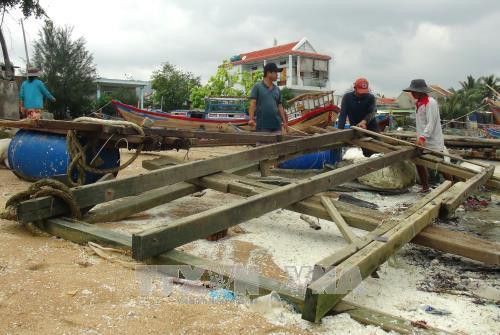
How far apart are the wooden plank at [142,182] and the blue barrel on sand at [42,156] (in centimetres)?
142

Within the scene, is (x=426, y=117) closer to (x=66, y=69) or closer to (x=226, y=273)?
(x=226, y=273)

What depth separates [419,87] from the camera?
6.25m

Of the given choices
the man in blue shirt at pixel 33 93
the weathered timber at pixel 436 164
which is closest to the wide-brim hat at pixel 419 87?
the weathered timber at pixel 436 164

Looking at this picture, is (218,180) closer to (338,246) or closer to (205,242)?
(205,242)

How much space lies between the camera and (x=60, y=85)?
31.7 metres

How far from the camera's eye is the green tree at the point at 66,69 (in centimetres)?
3158

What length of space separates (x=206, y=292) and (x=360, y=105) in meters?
5.61

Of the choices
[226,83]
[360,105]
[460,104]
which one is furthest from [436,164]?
[460,104]

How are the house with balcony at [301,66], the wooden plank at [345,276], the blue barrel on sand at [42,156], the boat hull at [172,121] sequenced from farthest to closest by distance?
the house with balcony at [301,66], the boat hull at [172,121], the blue barrel on sand at [42,156], the wooden plank at [345,276]

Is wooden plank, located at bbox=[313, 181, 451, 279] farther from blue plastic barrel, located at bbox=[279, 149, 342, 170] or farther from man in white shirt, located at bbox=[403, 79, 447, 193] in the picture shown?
blue plastic barrel, located at bbox=[279, 149, 342, 170]

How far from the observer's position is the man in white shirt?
618 cm

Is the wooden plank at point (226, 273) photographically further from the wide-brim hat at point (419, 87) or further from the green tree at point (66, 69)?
the green tree at point (66, 69)

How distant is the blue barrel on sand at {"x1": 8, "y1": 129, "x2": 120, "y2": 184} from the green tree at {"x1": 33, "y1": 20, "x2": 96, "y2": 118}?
27222 millimetres

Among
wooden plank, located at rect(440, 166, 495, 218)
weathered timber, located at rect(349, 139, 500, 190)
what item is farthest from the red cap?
wooden plank, located at rect(440, 166, 495, 218)
